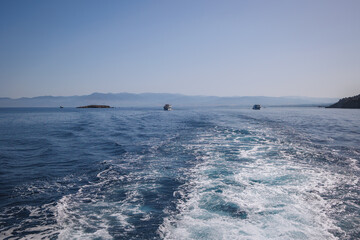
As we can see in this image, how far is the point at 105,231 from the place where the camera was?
556 cm

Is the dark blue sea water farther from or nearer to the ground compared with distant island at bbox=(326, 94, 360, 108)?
nearer to the ground

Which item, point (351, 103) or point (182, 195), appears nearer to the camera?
point (182, 195)

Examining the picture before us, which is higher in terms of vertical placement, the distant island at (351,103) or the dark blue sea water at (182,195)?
the distant island at (351,103)

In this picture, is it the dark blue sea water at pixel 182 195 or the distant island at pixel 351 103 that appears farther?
the distant island at pixel 351 103

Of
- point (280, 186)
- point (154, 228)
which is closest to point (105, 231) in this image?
point (154, 228)

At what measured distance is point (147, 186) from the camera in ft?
28.3

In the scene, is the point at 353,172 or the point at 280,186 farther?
the point at 353,172

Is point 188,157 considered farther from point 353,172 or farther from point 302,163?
point 353,172

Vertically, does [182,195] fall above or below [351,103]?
below

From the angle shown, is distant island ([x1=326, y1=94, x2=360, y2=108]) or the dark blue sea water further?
distant island ([x1=326, y1=94, x2=360, y2=108])

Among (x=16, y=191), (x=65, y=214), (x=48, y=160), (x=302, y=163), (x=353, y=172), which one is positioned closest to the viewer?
(x=65, y=214)

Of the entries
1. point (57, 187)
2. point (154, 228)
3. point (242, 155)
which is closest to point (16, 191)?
point (57, 187)

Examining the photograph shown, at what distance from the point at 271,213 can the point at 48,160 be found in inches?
525

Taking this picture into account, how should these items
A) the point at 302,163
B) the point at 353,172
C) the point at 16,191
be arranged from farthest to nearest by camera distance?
the point at 302,163 < the point at 353,172 < the point at 16,191
